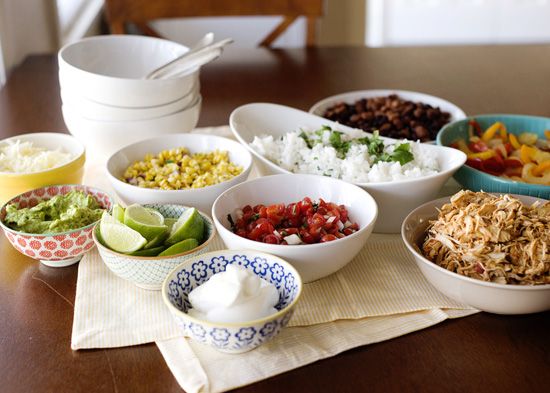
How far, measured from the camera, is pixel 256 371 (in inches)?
39.1

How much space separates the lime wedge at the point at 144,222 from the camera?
117 centimetres

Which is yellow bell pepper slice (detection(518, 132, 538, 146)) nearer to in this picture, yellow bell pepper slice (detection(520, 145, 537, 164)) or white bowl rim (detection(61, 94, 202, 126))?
yellow bell pepper slice (detection(520, 145, 537, 164))

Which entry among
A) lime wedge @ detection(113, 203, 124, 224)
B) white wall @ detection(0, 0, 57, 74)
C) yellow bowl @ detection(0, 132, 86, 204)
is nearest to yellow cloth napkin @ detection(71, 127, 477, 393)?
lime wedge @ detection(113, 203, 124, 224)

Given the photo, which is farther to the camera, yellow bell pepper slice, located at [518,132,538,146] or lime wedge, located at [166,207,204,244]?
yellow bell pepper slice, located at [518,132,538,146]

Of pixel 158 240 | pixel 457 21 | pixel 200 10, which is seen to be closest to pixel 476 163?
pixel 158 240

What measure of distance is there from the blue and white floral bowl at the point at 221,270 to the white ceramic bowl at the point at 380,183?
1.06 ft

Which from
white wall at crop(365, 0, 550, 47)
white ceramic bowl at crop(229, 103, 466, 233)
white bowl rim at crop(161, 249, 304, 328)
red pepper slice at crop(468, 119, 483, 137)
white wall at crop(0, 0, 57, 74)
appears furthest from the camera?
white wall at crop(365, 0, 550, 47)

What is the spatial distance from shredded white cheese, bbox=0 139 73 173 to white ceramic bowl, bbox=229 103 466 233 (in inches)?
16.1

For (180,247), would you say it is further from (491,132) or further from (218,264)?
(491,132)

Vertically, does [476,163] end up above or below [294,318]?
above

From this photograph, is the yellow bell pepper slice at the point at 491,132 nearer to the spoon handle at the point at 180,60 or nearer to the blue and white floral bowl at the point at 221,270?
the spoon handle at the point at 180,60

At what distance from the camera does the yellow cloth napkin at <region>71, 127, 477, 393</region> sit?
3.30 ft

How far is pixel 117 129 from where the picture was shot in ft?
5.41

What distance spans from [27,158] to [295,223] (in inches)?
25.4
